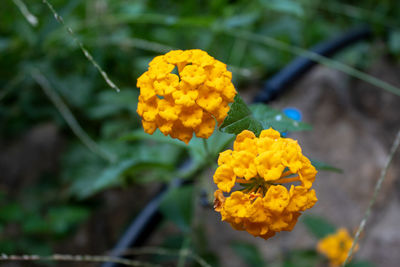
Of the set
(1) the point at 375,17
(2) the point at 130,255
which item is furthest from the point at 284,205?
(1) the point at 375,17

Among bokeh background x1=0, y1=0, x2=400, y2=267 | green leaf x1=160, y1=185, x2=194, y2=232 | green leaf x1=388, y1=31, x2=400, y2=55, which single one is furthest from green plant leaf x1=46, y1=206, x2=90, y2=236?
green leaf x1=388, y1=31, x2=400, y2=55

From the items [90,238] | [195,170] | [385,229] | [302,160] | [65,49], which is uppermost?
[65,49]

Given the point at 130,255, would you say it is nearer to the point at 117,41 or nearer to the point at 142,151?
the point at 142,151

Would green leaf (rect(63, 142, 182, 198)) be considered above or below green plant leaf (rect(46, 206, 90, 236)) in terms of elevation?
above

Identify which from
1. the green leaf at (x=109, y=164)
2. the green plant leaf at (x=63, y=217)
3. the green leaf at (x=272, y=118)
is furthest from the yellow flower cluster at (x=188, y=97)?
the green plant leaf at (x=63, y=217)

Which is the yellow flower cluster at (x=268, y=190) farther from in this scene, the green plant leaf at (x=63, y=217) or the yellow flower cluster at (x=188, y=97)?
the green plant leaf at (x=63, y=217)

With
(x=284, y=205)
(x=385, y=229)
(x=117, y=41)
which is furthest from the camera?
(x=117, y=41)

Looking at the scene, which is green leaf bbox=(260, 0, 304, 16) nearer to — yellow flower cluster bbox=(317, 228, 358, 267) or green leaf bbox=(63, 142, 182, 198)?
green leaf bbox=(63, 142, 182, 198)
